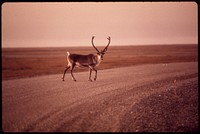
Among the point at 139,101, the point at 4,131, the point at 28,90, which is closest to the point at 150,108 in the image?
the point at 139,101

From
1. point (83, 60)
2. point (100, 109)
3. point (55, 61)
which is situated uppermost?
point (83, 60)

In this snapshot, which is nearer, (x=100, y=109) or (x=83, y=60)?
(x=100, y=109)

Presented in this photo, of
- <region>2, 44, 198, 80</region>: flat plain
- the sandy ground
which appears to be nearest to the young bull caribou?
the sandy ground

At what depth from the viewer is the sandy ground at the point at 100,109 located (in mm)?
5660

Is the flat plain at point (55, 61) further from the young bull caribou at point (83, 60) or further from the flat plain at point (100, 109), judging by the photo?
the flat plain at point (100, 109)

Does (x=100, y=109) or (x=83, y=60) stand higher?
(x=83, y=60)

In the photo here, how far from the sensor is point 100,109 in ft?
22.8

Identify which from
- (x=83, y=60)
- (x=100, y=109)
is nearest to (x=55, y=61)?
(x=83, y=60)

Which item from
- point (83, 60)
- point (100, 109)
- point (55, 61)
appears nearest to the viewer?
point (100, 109)

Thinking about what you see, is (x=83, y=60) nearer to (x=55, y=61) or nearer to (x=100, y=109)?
(x=100, y=109)

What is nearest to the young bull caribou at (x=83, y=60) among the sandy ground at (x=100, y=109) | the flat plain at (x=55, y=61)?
the sandy ground at (x=100, y=109)

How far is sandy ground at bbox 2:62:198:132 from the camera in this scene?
5.66 m

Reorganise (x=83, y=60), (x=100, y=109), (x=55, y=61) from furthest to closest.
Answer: (x=55, y=61) → (x=83, y=60) → (x=100, y=109)

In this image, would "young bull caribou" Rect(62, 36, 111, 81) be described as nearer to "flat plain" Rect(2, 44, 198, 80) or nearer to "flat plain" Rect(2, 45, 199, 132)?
"flat plain" Rect(2, 45, 199, 132)
